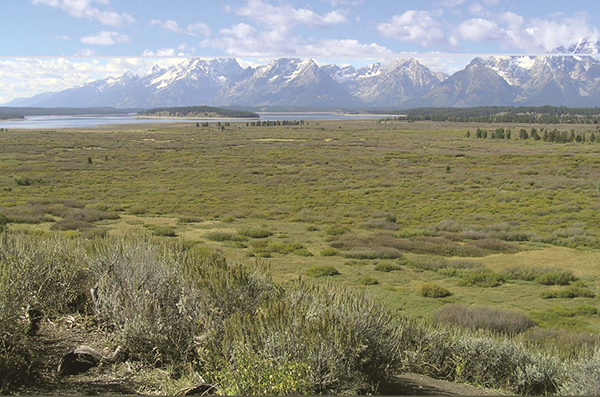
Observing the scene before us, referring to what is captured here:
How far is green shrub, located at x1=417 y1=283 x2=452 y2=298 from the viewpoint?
15625mm

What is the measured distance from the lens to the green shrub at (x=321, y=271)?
17578mm

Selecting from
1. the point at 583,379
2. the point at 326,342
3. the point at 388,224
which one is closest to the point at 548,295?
the point at 583,379

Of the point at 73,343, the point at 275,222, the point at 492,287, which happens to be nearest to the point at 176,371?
the point at 73,343

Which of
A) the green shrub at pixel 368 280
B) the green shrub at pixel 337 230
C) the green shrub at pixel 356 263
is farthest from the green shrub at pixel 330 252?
the green shrub at pixel 337 230

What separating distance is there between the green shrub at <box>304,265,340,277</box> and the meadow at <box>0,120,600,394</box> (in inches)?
3.1

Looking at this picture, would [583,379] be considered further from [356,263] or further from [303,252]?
[303,252]

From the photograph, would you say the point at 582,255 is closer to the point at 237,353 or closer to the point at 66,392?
the point at 237,353

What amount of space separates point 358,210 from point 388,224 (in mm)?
6060

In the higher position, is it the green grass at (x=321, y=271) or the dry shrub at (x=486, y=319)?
the dry shrub at (x=486, y=319)

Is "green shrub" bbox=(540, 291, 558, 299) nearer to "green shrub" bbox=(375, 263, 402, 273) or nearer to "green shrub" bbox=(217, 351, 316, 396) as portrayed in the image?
"green shrub" bbox=(375, 263, 402, 273)

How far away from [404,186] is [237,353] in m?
42.6

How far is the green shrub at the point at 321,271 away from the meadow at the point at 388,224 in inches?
3.1

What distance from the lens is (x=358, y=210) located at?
35.1 meters

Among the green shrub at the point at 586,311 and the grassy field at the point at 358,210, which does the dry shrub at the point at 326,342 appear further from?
the green shrub at the point at 586,311
